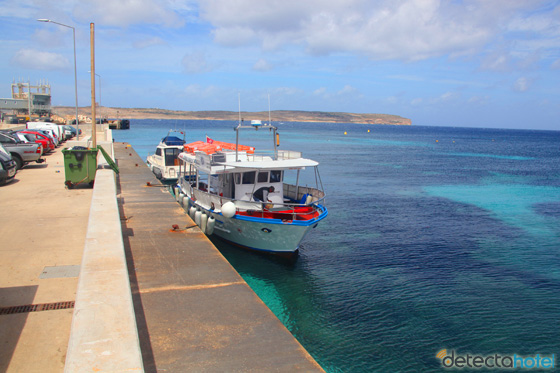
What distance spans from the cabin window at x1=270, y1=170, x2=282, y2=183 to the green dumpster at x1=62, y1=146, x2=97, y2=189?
799 centimetres

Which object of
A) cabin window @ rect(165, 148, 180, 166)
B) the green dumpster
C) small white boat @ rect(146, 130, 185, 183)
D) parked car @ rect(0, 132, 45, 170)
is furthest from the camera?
cabin window @ rect(165, 148, 180, 166)

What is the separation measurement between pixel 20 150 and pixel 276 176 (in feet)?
53.9

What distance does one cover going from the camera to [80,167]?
18500 mm

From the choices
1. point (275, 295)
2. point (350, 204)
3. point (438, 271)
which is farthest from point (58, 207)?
point (350, 204)

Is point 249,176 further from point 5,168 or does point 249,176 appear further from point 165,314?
point 5,168

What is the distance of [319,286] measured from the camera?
44.2 ft

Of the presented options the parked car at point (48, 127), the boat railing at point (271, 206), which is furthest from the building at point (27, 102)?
the boat railing at point (271, 206)

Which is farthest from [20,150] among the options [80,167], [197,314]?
[197,314]

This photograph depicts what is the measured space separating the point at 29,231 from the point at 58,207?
10.5 feet

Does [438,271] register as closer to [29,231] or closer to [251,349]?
[251,349]

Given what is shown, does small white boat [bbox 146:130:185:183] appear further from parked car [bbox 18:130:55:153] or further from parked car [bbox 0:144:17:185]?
parked car [bbox 0:144:17:185]

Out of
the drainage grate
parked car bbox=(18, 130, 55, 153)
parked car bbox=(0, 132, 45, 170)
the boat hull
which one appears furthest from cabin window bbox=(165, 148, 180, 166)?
the drainage grate

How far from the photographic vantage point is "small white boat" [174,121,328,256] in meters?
14.4

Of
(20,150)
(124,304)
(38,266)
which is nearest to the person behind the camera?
(124,304)
